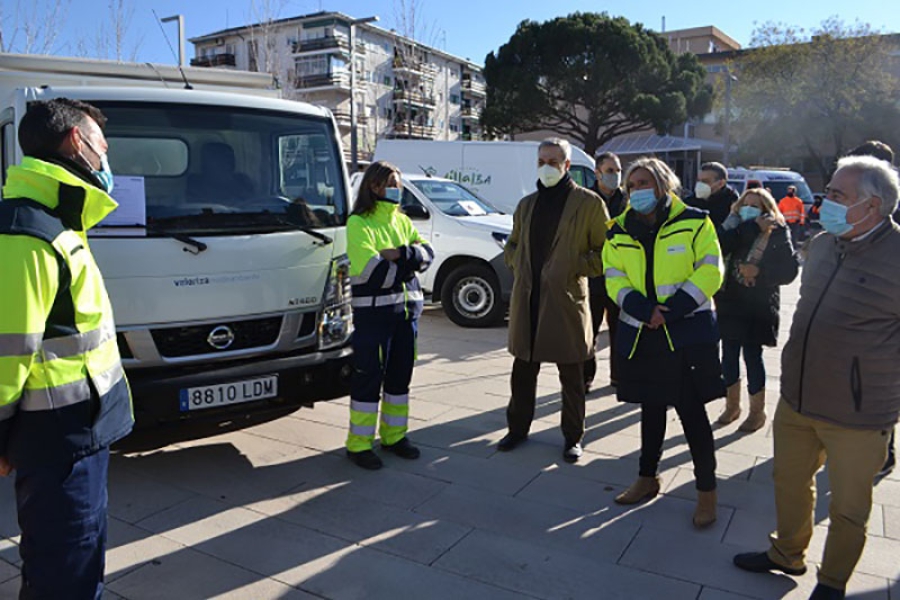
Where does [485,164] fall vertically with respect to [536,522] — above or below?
above

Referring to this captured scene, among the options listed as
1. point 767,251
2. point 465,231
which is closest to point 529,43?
point 465,231

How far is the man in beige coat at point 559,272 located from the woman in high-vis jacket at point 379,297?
0.65m

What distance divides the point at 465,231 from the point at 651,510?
5.61 metres

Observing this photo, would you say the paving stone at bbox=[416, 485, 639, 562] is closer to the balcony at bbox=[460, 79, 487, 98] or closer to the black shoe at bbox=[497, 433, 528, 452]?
the black shoe at bbox=[497, 433, 528, 452]

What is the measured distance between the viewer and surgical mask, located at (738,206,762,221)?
484cm

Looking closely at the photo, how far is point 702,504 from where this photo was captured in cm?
366

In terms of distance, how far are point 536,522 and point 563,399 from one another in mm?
1070

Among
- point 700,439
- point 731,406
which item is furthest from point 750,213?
point 700,439

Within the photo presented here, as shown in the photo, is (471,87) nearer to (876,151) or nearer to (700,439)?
(876,151)

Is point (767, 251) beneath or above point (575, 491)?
above

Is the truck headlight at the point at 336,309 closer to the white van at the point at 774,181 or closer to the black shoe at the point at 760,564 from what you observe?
the black shoe at the point at 760,564

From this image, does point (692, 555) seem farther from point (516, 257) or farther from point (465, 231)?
point (465, 231)

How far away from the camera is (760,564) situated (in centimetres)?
319

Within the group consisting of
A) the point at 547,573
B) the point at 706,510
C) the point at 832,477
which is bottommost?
the point at 547,573
